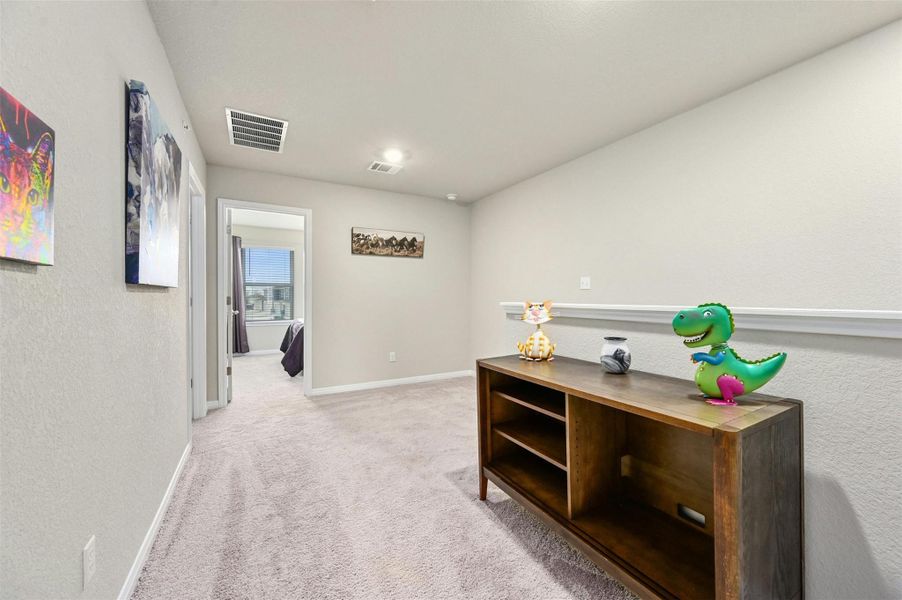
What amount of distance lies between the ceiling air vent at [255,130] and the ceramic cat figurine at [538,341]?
2.35 meters

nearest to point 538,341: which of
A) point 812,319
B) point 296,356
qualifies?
point 812,319

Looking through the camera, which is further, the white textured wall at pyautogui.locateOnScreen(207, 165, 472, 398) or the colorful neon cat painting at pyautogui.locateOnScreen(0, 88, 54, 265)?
the white textured wall at pyautogui.locateOnScreen(207, 165, 472, 398)

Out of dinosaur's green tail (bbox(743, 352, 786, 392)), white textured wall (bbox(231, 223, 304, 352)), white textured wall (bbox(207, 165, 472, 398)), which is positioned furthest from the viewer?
white textured wall (bbox(231, 223, 304, 352))

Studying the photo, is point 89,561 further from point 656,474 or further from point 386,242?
point 386,242

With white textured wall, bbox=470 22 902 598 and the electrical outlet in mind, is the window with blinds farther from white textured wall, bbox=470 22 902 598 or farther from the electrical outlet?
the electrical outlet

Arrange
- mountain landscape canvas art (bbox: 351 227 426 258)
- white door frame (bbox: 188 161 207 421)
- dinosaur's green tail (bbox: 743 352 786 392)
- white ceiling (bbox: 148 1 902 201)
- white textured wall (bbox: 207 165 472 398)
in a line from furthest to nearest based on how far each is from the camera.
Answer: mountain landscape canvas art (bbox: 351 227 426 258)
white textured wall (bbox: 207 165 472 398)
white door frame (bbox: 188 161 207 421)
white ceiling (bbox: 148 1 902 201)
dinosaur's green tail (bbox: 743 352 786 392)

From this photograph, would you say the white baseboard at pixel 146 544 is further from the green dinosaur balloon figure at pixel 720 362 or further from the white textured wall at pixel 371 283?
the green dinosaur balloon figure at pixel 720 362

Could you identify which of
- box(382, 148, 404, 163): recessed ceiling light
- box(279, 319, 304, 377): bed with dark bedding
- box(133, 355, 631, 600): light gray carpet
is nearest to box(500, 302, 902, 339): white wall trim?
box(133, 355, 631, 600): light gray carpet

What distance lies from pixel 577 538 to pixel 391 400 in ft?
9.09

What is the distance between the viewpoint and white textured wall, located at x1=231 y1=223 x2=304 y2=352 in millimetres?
6902

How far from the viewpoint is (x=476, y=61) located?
2.04 m

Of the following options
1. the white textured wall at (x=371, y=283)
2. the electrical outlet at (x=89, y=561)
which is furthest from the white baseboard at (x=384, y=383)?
the electrical outlet at (x=89, y=561)

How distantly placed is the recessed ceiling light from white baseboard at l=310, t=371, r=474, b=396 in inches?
102

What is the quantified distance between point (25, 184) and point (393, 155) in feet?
9.46
